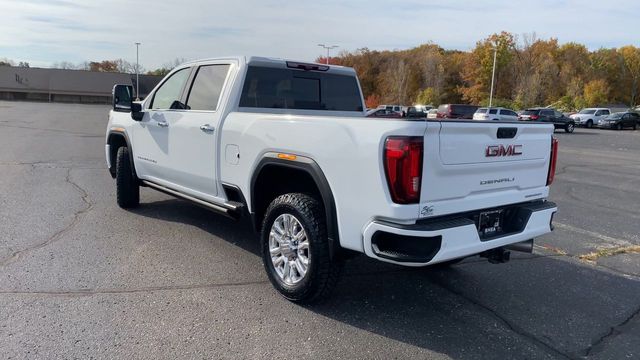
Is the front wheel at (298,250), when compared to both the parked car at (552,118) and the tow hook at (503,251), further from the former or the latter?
the parked car at (552,118)

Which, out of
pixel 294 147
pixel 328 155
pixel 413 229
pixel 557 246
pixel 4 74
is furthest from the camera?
pixel 4 74

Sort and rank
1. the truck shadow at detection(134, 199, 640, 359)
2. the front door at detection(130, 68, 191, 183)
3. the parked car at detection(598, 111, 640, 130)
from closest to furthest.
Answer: the truck shadow at detection(134, 199, 640, 359) → the front door at detection(130, 68, 191, 183) → the parked car at detection(598, 111, 640, 130)

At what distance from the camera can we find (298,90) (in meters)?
5.54

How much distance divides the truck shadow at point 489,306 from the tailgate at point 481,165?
36.6 inches

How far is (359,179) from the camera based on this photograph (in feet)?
11.2

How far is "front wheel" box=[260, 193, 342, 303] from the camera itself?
380 cm

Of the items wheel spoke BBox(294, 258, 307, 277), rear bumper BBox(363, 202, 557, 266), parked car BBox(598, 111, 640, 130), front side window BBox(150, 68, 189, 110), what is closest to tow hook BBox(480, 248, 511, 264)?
rear bumper BBox(363, 202, 557, 266)

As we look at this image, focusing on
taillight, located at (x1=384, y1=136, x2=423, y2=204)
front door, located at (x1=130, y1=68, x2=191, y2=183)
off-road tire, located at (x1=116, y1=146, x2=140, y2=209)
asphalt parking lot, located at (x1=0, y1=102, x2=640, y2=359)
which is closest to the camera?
taillight, located at (x1=384, y1=136, x2=423, y2=204)

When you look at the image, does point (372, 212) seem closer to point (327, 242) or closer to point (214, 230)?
point (327, 242)

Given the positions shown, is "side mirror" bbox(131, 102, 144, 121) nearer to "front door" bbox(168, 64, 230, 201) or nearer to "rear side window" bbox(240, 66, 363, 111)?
"front door" bbox(168, 64, 230, 201)

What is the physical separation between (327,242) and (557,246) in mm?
3633

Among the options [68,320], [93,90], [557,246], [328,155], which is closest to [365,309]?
[328,155]

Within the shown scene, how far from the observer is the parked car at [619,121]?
42031 millimetres

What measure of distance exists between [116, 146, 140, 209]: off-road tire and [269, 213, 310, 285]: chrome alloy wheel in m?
3.30
